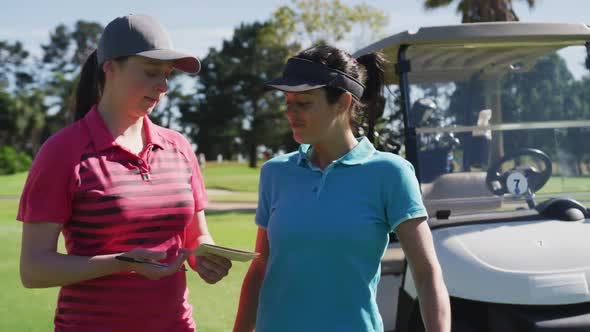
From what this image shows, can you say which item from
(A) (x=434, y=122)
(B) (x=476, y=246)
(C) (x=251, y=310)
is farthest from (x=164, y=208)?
(A) (x=434, y=122)

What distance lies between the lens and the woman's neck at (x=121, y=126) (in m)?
2.56

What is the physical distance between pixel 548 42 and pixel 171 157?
2582 mm

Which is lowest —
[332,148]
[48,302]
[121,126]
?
[48,302]

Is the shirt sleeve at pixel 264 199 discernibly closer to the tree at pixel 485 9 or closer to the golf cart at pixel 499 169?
the golf cart at pixel 499 169

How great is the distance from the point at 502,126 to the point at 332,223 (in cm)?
259

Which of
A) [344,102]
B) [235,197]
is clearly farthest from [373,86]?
[235,197]

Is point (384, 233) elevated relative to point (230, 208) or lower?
elevated

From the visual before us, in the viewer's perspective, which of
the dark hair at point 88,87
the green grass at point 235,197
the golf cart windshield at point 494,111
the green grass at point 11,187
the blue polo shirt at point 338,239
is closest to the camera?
the blue polo shirt at point 338,239

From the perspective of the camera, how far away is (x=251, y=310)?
2.57 metres

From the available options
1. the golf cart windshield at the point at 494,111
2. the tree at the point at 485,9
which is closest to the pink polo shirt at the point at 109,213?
the golf cart windshield at the point at 494,111

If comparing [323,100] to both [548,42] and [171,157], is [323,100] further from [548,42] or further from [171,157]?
[548,42]

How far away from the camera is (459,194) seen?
446cm

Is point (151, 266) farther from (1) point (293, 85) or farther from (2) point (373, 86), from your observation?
A: (2) point (373, 86)

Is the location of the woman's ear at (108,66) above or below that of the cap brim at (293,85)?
above
